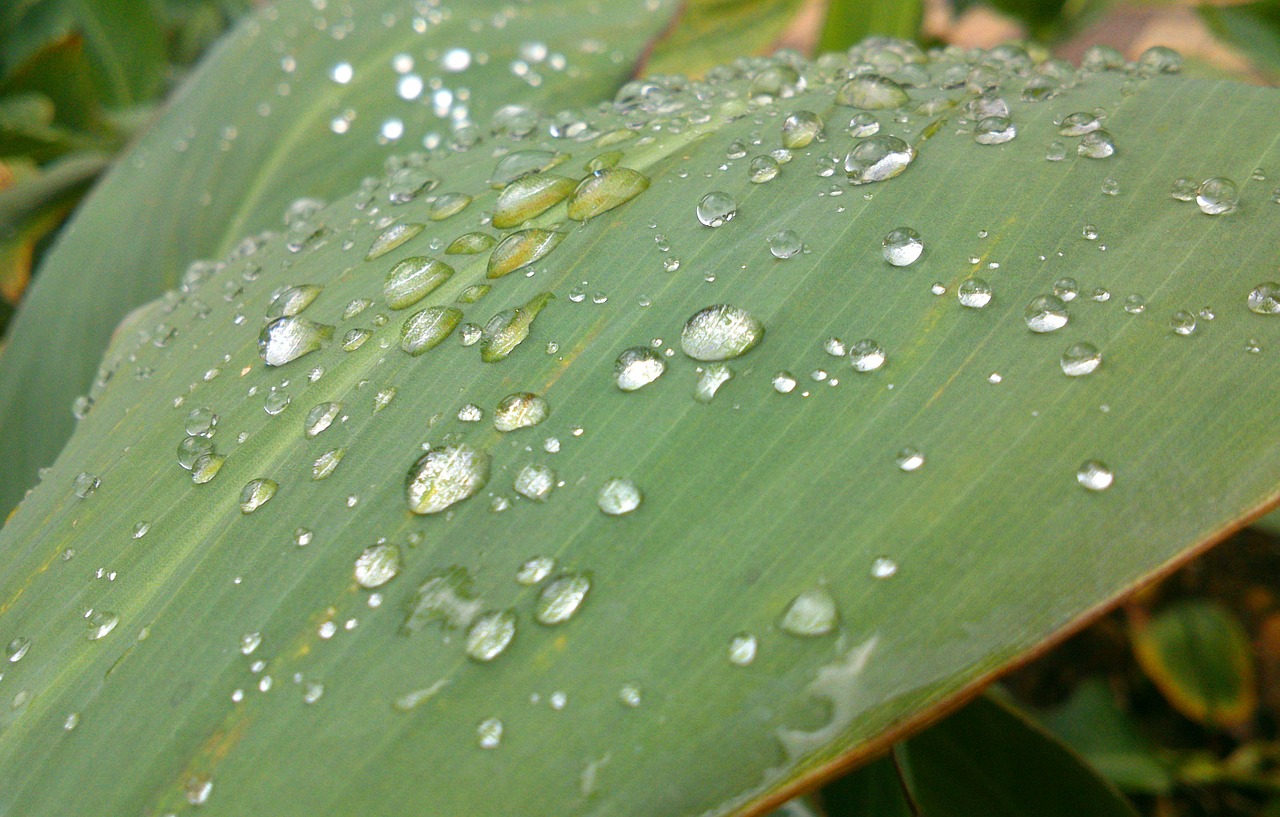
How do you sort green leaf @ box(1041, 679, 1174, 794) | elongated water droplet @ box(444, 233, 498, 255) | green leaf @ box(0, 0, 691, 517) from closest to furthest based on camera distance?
elongated water droplet @ box(444, 233, 498, 255) → green leaf @ box(0, 0, 691, 517) → green leaf @ box(1041, 679, 1174, 794)

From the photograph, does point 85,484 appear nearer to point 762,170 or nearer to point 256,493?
point 256,493

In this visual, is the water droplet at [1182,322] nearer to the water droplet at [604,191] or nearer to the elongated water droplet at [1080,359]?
the elongated water droplet at [1080,359]

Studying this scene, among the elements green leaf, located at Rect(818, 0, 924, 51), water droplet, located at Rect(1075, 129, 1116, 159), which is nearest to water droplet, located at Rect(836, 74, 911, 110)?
water droplet, located at Rect(1075, 129, 1116, 159)

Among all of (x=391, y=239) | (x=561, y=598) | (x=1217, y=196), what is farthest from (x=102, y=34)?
(x=1217, y=196)

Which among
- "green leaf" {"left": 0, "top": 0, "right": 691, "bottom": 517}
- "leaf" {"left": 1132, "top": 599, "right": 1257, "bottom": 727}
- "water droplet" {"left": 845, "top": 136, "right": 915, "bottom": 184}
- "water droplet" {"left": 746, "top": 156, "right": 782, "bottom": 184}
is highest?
"water droplet" {"left": 746, "top": 156, "right": 782, "bottom": 184}

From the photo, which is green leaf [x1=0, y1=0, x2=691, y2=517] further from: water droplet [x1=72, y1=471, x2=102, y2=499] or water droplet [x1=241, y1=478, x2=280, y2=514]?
water droplet [x1=241, y1=478, x2=280, y2=514]

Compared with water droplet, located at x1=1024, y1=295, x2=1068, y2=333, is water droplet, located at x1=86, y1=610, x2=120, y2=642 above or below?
below

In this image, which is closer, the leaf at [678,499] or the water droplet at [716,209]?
the leaf at [678,499]

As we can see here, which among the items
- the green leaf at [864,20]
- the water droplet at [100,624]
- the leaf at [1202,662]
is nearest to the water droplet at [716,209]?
the water droplet at [100,624]
